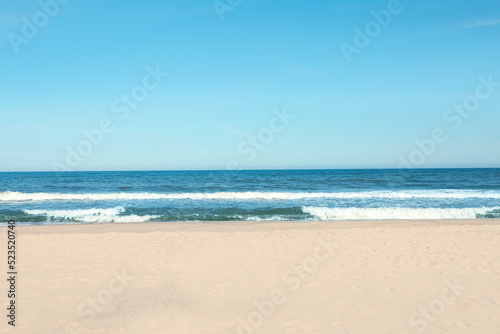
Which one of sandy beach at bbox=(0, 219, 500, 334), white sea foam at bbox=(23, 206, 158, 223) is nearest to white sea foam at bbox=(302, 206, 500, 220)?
sandy beach at bbox=(0, 219, 500, 334)

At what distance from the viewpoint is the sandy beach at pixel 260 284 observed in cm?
500

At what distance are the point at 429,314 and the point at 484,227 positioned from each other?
9884 mm

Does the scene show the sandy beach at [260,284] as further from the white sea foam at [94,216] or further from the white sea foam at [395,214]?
the white sea foam at [395,214]

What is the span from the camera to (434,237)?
36.4 ft

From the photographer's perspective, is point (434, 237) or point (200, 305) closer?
point (200, 305)

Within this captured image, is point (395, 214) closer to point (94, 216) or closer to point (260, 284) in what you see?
point (260, 284)

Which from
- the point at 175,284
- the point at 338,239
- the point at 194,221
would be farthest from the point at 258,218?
the point at 175,284

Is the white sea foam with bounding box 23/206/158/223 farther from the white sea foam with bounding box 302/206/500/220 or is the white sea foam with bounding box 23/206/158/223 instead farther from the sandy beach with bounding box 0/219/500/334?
the white sea foam with bounding box 302/206/500/220

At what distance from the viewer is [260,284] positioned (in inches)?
259

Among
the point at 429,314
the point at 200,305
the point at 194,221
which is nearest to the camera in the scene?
the point at 429,314

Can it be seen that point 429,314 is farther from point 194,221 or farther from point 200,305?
point 194,221

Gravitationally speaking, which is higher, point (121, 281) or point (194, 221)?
point (194, 221)

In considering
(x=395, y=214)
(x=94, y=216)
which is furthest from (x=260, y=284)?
(x=94, y=216)

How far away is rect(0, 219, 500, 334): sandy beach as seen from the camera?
5.00 m
